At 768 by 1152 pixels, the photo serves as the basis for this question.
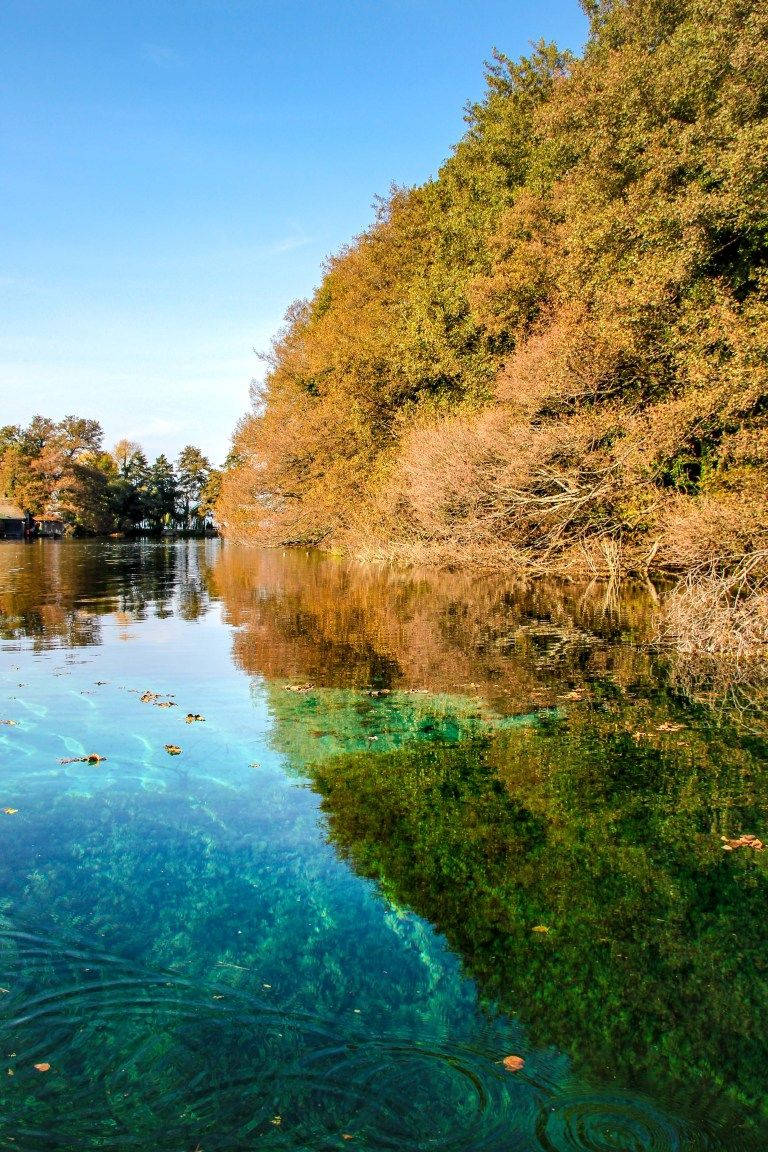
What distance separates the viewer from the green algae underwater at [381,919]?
409cm

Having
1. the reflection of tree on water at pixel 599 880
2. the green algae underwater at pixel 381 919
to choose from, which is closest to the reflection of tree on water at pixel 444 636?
the green algae underwater at pixel 381 919

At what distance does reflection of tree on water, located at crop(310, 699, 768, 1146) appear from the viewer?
15.3 ft

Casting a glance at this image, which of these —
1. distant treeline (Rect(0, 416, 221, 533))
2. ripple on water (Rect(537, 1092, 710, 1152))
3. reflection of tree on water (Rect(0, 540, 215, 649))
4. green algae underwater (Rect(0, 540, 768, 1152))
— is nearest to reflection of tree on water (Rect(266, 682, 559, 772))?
green algae underwater (Rect(0, 540, 768, 1152))

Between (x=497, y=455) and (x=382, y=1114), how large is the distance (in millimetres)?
19385

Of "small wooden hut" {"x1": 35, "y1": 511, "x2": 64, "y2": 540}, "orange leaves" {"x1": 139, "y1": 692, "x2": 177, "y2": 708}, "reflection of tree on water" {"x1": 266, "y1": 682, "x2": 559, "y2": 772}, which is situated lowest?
"reflection of tree on water" {"x1": 266, "y1": 682, "x2": 559, "y2": 772}

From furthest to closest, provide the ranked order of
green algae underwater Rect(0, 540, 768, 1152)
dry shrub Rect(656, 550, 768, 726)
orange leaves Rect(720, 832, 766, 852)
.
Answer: dry shrub Rect(656, 550, 768, 726) < orange leaves Rect(720, 832, 766, 852) < green algae underwater Rect(0, 540, 768, 1152)

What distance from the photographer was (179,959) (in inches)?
213

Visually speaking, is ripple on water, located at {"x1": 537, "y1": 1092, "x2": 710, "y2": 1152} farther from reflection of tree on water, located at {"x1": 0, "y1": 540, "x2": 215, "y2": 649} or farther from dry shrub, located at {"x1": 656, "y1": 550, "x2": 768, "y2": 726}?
reflection of tree on water, located at {"x1": 0, "y1": 540, "x2": 215, "y2": 649}

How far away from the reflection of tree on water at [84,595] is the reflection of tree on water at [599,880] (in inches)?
462

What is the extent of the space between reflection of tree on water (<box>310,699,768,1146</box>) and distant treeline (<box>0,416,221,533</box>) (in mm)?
81957

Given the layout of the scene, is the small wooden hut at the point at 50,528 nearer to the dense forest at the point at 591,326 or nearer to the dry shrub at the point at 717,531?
the dense forest at the point at 591,326

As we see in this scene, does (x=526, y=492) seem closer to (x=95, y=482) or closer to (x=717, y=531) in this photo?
(x=717, y=531)

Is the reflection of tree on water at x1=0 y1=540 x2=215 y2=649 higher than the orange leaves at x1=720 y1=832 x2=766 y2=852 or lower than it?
higher

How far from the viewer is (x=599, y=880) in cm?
655
